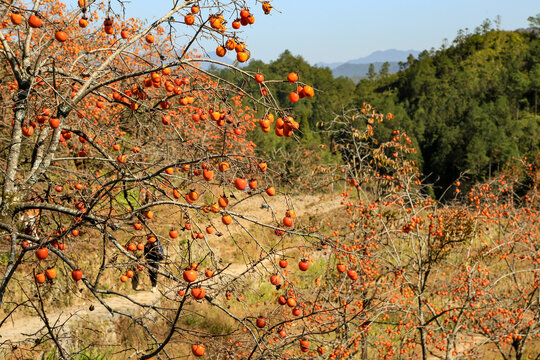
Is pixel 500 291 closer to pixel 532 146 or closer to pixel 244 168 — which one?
pixel 244 168

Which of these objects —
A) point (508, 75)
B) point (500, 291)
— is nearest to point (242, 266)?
point (500, 291)

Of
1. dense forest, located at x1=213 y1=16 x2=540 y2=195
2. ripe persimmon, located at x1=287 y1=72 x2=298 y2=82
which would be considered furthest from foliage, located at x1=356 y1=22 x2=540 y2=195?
ripe persimmon, located at x1=287 y1=72 x2=298 y2=82

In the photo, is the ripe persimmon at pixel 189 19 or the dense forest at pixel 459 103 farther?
the dense forest at pixel 459 103

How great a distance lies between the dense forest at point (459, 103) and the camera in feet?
147

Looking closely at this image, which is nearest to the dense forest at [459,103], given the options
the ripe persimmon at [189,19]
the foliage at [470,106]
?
the foliage at [470,106]

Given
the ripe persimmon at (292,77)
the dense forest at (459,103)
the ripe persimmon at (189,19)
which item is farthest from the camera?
the dense forest at (459,103)

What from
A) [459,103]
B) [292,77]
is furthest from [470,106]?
[292,77]

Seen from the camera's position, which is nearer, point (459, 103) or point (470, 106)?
point (470, 106)

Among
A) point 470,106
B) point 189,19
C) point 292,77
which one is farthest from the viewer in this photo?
point 470,106

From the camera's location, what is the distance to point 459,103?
5538 cm

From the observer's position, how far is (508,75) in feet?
187

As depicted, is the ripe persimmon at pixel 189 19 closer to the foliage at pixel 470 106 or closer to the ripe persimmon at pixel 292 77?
the ripe persimmon at pixel 292 77

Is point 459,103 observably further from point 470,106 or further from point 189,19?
point 189,19

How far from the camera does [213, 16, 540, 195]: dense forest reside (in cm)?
4484
